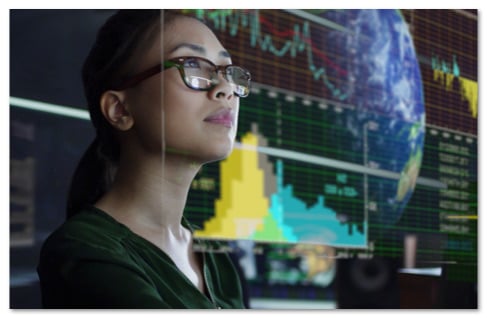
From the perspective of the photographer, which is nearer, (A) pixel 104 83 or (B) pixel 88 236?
(B) pixel 88 236

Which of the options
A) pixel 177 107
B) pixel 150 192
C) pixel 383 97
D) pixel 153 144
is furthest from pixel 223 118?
pixel 383 97

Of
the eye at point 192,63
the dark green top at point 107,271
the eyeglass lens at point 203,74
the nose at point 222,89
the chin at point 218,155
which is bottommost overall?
the dark green top at point 107,271

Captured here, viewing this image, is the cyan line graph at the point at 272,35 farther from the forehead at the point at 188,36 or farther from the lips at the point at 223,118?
the lips at the point at 223,118

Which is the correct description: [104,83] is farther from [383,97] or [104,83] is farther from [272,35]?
[383,97]

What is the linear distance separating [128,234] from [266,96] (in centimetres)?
100

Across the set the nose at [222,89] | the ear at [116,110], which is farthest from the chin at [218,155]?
the ear at [116,110]

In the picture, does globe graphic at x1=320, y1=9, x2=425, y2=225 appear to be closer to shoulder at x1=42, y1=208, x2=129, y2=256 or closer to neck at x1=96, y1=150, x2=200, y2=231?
neck at x1=96, y1=150, x2=200, y2=231

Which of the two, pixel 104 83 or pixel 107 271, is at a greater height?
pixel 104 83

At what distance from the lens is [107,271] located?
13.1ft

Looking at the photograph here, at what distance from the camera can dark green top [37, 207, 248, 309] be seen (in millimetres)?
4012

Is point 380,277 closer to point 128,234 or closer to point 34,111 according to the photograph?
point 128,234

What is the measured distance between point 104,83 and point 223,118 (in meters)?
0.59

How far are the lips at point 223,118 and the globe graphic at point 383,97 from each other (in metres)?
0.70

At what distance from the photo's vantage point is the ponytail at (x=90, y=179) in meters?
4.34
